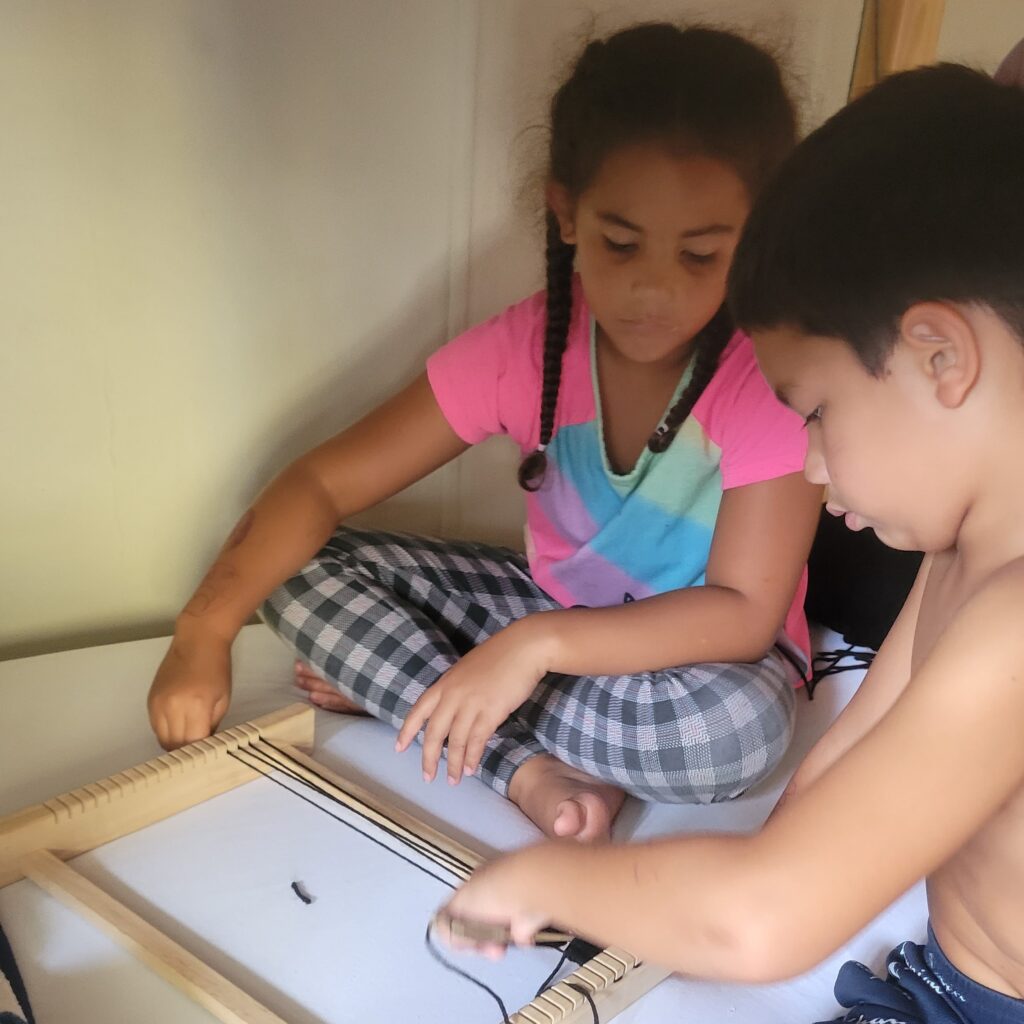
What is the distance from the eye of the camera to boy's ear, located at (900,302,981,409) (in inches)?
18.8

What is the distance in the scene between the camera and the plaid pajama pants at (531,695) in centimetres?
85

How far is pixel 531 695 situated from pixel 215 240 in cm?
57

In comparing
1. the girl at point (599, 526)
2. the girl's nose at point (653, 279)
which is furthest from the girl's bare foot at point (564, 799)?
the girl's nose at point (653, 279)

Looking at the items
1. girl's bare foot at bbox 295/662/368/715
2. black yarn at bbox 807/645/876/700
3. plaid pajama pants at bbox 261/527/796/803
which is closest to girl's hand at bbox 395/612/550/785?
plaid pajama pants at bbox 261/527/796/803

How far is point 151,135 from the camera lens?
1.00 meters

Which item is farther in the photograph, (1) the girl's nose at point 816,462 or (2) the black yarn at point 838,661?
(2) the black yarn at point 838,661

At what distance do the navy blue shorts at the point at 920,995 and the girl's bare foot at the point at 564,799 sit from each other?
0.22 m

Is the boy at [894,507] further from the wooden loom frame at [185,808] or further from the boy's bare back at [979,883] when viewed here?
the wooden loom frame at [185,808]

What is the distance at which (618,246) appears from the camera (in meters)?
0.86

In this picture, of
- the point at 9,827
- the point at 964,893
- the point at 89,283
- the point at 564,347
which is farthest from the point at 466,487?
the point at 964,893

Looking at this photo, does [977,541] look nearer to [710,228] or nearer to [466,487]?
[710,228]

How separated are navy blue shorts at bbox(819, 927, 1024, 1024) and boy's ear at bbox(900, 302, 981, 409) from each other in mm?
357

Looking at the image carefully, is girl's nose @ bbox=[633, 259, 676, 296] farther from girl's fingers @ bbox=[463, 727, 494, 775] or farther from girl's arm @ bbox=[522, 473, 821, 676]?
girl's fingers @ bbox=[463, 727, 494, 775]

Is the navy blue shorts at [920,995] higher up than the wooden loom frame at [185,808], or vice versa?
the navy blue shorts at [920,995]
